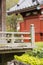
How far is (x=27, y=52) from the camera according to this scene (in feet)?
47.8

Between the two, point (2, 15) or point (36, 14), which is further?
point (36, 14)

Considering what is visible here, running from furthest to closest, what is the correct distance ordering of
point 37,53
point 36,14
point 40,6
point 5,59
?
point 36,14, point 40,6, point 5,59, point 37,53

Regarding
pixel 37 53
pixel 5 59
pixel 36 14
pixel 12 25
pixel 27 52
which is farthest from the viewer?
pixel 12 25

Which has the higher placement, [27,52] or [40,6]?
[40,6]

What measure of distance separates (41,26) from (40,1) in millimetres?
1861

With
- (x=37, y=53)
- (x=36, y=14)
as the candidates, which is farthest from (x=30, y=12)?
(x=37, y=53)

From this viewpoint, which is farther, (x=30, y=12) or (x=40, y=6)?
(x=30, y=12)

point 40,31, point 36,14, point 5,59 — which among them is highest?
point 36,14

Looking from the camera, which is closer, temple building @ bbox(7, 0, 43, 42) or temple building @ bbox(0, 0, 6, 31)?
temple building @ bbox(0, 0, 6, 31)

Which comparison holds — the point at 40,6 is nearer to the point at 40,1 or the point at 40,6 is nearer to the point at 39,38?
the point at 40,1

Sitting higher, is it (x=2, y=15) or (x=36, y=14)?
(x=36, y=14)

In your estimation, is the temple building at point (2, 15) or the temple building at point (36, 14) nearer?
the temple building at point (2, 15)

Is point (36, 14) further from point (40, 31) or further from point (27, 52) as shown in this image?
point (27, 52)

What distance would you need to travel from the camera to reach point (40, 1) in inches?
750
